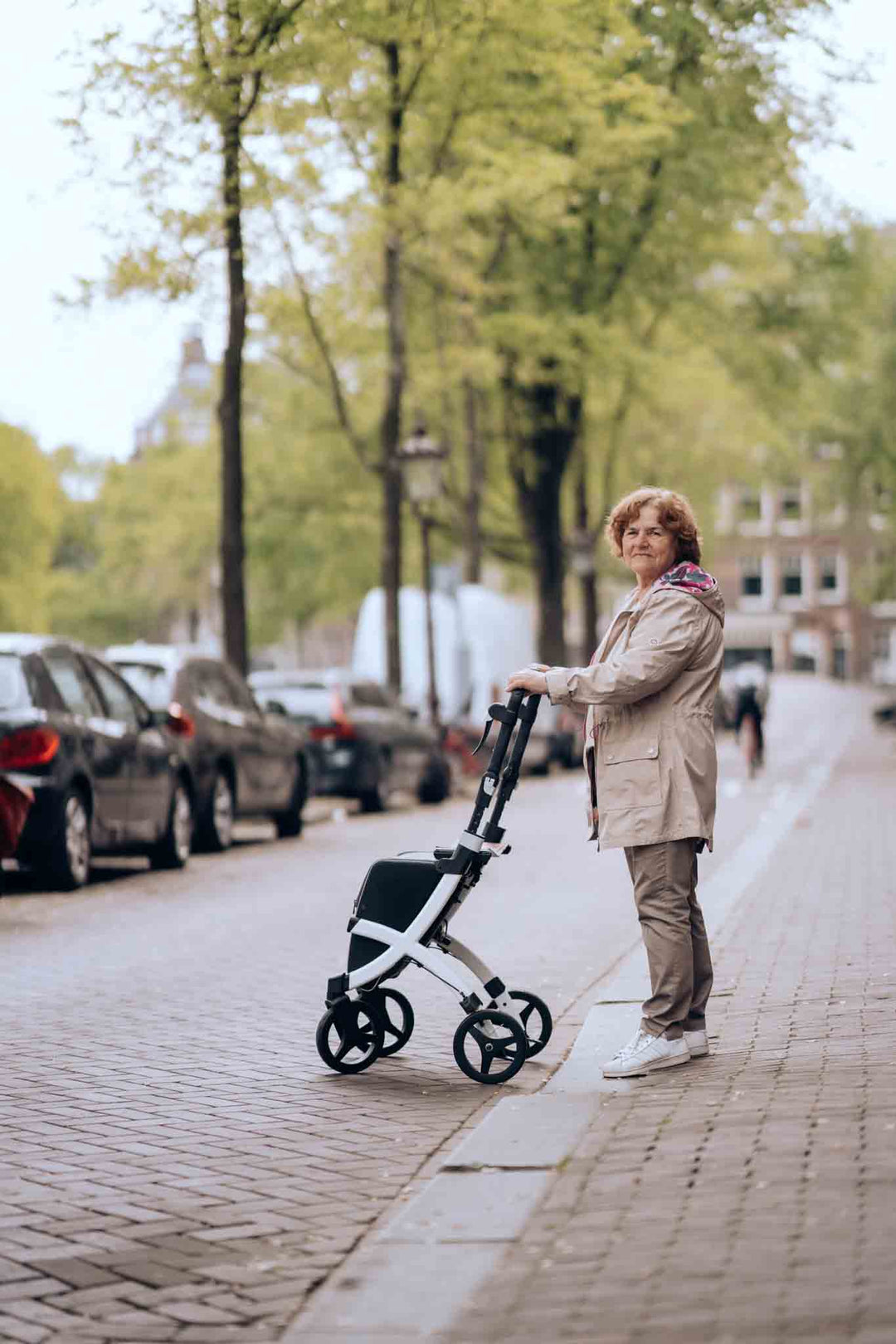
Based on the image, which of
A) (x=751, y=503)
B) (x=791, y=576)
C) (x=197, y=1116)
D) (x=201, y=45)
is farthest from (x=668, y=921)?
(x=791, y=576)

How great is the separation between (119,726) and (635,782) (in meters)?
8.43

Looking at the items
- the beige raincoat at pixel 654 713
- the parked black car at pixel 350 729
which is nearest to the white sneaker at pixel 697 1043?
the beige raincoat at pixel 654 713

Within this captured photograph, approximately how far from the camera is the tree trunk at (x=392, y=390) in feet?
82.4

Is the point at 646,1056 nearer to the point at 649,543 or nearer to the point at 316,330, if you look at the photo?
the point at 649,543

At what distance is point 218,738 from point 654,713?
10900 mm

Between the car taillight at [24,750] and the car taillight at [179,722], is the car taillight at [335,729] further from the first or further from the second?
the car taillight at [24,750]

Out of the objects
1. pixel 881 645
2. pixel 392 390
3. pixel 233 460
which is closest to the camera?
pixel 233 460

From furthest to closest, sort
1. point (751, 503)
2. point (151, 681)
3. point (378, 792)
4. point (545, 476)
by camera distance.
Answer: point (751, 503)
point (545, 476)
point (378, 792)
point (151, 681)

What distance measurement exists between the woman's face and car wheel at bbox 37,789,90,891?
23.3 ft

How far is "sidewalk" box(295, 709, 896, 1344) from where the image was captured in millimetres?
3951

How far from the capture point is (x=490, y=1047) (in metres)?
6.61

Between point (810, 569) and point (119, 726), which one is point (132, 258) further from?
point (810, 569)

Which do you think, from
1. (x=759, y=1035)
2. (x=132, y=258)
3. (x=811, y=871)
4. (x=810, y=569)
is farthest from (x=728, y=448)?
(x=810, y=569)

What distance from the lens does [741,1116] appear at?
5.66 metres
